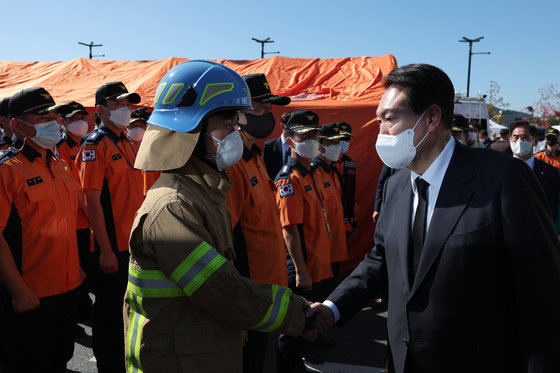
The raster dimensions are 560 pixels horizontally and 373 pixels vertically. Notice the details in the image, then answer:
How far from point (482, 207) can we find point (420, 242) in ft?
0.99

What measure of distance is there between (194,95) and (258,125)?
63.6 inches

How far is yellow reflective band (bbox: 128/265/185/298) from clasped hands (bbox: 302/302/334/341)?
0.67 metres

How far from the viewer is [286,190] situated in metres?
4.05

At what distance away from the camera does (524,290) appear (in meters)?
1.63

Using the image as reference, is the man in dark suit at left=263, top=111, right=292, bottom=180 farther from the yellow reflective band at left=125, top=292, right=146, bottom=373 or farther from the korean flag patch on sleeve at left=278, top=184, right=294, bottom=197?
the yellow reflective band at left=125, top=292, right=146, bottom=373

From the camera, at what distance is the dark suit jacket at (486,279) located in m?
1.62

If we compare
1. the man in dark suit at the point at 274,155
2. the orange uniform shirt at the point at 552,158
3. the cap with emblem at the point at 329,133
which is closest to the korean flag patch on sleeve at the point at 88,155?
the cap with emblem at the point at 329,133

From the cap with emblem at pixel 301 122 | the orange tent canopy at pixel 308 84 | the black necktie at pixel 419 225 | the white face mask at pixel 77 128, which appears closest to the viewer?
the black necktie at pixel 419 225

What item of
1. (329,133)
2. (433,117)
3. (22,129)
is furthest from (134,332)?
(329,133)

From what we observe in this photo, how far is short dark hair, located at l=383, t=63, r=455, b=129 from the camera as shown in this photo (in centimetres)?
195

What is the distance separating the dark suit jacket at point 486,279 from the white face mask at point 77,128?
240 inches

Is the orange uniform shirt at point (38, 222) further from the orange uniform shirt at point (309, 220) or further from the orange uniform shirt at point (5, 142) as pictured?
the orange uniform shirt at point (5, 142)

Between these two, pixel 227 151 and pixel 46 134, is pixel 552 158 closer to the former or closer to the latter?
pixel 227 151

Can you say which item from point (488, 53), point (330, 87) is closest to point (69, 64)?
point (330, 87)
